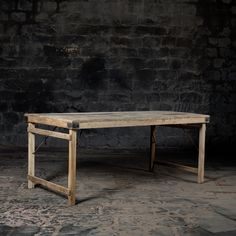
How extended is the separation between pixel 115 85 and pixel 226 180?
276cm

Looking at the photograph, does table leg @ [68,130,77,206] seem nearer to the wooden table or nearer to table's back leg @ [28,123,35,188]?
the wooden table

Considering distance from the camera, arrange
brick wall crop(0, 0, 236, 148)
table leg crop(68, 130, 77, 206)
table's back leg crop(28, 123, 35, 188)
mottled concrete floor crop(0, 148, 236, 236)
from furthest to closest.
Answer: brick wall crop(0, 0, 236, 148), table's back leg crop(28, 123, 35, 188), table leg crop(68, 130, 77, 206), mottled concrete floor crop(0, 148, 236, 236)

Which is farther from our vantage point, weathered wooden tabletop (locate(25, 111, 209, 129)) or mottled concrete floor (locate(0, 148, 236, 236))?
weathered wooden tabletop (locate(25, 111, 209, 129))

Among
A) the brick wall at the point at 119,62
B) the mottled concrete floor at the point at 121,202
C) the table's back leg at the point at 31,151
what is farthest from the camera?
the brick wall at the point at 119,62

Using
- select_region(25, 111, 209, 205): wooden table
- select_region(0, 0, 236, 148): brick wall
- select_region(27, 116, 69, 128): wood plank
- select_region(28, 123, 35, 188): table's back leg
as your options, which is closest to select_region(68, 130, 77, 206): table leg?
select_region(25, 111, 209, 205): wooden table

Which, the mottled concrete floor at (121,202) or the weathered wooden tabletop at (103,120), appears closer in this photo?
the mottled concrete floor at (121,202)

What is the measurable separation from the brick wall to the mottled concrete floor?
5.16ft

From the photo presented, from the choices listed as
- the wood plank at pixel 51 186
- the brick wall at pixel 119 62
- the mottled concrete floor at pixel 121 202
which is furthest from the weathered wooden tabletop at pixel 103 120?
the brick wall at pixel 119 62

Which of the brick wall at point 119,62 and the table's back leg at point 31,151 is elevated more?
the brick wall at point 119,62

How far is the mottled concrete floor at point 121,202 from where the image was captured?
301 centimetres

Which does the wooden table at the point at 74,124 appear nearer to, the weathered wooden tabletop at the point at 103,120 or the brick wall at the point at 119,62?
the weathered wooden tabletop at the point at 103,120

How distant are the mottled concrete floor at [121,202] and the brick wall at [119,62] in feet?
5.16

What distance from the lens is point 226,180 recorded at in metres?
4.74

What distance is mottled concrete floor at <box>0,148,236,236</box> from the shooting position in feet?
9.87
